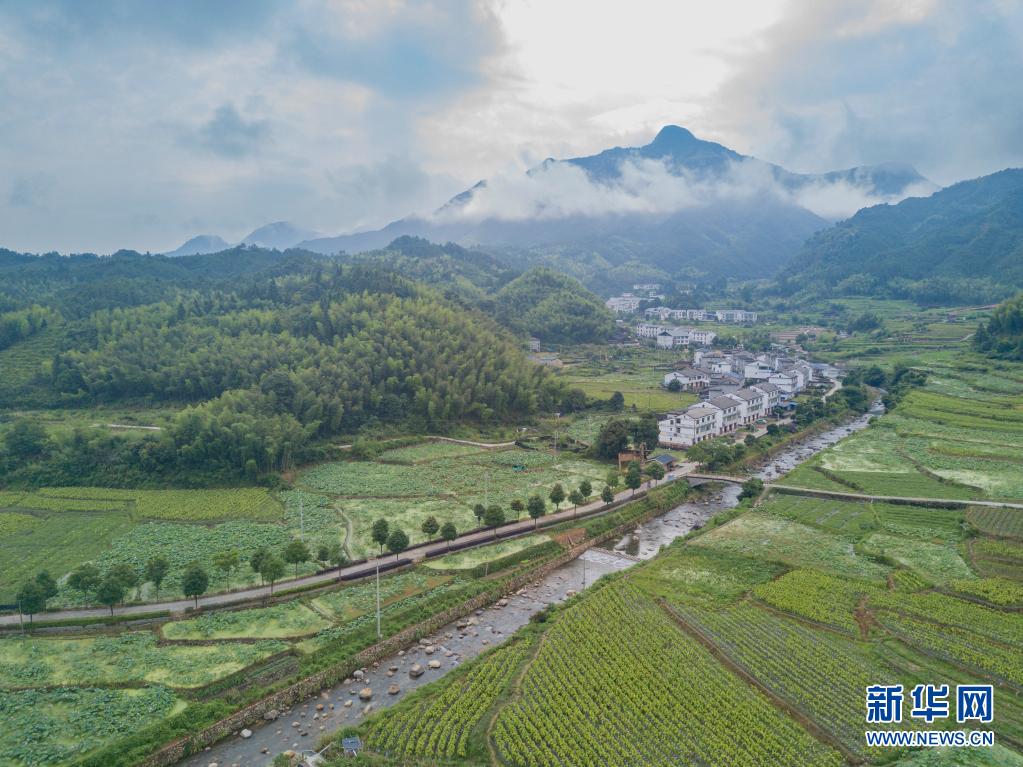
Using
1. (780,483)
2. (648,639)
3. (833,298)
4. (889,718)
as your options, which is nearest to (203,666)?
(648,639)

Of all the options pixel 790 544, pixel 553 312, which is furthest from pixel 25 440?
pixel 553 312

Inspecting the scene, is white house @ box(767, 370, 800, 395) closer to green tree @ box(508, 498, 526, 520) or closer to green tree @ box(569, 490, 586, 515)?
green tree @ box(569, 490, 586, 515)

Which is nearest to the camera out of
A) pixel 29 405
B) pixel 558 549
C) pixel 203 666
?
pixel 203 666

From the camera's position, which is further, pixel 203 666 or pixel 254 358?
pixel 254 358

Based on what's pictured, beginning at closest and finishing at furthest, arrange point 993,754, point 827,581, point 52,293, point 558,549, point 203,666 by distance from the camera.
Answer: point 993,754, point 203,666, point 827,581, point 558,549, point 52,293

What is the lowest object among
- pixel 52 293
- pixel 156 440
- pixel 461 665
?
pixel 461 665

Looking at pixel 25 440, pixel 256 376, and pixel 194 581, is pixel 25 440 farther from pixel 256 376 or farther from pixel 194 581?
pixel 194 581

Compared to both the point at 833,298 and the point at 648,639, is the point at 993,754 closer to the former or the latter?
the point at 648,639
